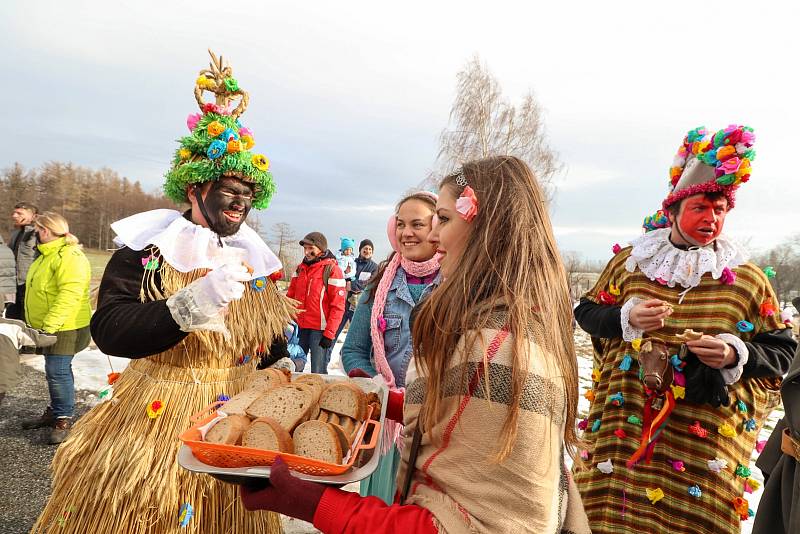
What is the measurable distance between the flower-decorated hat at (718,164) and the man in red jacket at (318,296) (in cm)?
392

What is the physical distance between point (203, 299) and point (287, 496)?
2.73 feet

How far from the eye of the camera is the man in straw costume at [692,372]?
200 cm

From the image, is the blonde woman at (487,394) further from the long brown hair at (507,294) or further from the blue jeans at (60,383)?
the blue jeans at (60,383)

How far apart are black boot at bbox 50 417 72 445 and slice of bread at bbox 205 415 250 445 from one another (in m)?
3.45

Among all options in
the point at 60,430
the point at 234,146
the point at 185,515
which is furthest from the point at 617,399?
the point at 60,430

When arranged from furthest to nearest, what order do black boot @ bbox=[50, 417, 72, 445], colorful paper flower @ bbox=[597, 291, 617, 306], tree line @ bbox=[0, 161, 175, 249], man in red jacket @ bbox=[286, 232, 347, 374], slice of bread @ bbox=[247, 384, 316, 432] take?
tree line @ bbox=[0, 161, 175, 249], man in red jacket @ bbox=[286, 232, 347, 374], black boot @ bbox=[50, 417, 72, 445], colorful paper flower @ bbox=[597, 291, 617, 306], slice of bread @ bbox=[247, 384, 316, 432]

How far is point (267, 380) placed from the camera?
1.70 metres

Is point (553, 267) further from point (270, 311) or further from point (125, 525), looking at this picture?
point (125, 525)

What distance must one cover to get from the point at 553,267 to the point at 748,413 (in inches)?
66.9

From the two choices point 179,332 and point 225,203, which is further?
point 225,203

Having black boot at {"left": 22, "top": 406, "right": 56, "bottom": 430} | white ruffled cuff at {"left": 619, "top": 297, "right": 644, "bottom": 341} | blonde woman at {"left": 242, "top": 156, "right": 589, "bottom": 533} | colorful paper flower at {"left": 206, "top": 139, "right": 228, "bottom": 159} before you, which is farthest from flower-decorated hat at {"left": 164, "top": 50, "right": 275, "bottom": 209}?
black boot at {"left": 22, "top": 406, "right": 56, "bottom": 430}

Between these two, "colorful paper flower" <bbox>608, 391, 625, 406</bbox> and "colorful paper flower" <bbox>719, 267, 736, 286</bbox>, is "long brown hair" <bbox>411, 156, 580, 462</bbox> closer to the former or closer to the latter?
"colorful paper flower" <bbox>608, 391, 625, 406</bbox>

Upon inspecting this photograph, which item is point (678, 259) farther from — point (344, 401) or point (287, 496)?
point (287, 496)

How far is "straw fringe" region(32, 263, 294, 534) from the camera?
5.27ft
